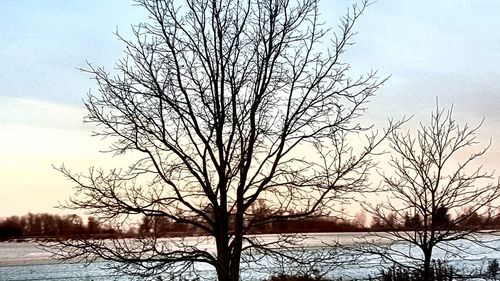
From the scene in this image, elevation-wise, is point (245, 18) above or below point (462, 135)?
above

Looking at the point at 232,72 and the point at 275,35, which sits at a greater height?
the point at 275,35

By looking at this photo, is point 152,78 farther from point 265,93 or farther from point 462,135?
point 462,135

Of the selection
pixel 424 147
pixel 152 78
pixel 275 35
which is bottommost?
pixel 424 147

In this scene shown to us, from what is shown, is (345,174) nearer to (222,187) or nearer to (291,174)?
(291,174)

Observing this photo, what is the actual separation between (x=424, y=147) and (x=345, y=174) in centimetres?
342

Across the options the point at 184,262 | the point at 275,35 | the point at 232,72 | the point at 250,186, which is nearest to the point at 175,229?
the point at 184,262

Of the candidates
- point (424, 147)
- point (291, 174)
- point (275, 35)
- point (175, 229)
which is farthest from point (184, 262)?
point (424, 147)

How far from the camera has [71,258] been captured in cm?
1259

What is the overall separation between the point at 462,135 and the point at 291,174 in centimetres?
520

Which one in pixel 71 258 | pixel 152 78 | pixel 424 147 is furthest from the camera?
pixel 424 147

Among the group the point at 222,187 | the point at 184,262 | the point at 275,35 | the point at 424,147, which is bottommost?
the point at 184,262

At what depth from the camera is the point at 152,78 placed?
1362 centimetres

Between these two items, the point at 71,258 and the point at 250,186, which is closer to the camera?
the point at 71,258

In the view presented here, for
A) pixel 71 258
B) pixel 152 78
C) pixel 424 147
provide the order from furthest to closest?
pixel 424 147, pixel 152 78, pixel 71 258
